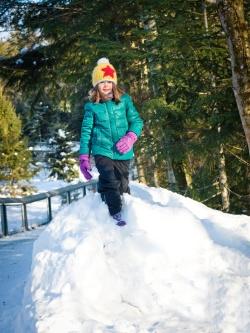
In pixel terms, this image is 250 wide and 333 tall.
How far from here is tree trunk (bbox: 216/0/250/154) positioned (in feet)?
13.4

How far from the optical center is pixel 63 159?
35250 millimetres

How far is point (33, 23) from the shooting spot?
10555mm

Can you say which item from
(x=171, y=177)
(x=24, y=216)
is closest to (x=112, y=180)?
(x=24, y=216)

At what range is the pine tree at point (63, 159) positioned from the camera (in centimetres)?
3472

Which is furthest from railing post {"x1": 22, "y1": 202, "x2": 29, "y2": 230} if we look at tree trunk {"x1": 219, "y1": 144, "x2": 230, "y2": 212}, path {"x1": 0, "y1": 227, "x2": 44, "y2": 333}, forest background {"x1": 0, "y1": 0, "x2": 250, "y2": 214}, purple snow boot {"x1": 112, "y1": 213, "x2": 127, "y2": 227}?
purple snow boot {"x1": 112, "y1": 213, "x2": 127, "y2": 227}

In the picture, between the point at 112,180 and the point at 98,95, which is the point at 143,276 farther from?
the point at 98,95

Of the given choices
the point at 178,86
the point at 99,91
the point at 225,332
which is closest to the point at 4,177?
the point at 178,86

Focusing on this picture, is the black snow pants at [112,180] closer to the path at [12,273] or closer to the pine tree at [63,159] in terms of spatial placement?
the path at [12,273]

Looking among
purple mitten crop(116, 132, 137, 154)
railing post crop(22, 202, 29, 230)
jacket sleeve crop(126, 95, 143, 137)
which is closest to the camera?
purple mitten crop(116, 132, 137, 154)

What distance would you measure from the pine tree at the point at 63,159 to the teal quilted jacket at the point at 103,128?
29773mm

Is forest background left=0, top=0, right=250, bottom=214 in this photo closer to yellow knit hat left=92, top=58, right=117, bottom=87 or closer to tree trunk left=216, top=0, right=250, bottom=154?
tree trunk left=216, top=0, right=250, bottom=154

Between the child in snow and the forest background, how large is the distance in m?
1.28

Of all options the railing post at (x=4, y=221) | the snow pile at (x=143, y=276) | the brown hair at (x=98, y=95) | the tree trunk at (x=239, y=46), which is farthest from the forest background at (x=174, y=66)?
the railing post at (x=4, y=221)

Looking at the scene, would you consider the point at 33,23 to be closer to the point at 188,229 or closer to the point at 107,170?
the point at 107,170
